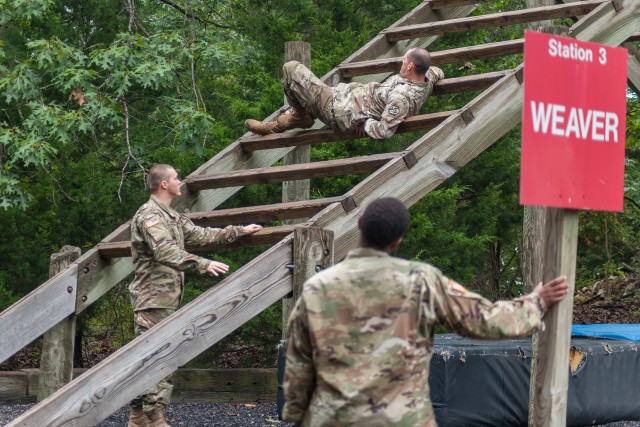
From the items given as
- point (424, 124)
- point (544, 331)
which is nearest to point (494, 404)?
point (424, 124)

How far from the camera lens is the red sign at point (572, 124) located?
13.0 ft

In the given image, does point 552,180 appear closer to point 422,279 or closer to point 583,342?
point 422,279

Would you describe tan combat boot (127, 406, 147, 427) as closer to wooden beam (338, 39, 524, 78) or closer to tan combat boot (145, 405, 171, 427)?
tan combat boot (145, 405, 171, 427)

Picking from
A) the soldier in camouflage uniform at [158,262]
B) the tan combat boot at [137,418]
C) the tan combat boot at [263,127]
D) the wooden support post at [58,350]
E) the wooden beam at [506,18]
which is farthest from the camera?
the wooden beam at [506,18]

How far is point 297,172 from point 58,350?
7.27ft

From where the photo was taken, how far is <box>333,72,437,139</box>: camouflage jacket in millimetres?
7004

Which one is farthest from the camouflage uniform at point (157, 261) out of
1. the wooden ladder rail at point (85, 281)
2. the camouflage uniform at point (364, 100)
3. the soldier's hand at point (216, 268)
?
the camouflage uniform at point (364, 100)

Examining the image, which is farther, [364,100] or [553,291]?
[364,100]

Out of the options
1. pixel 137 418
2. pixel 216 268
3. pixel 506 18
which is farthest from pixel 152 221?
pixel 506 18

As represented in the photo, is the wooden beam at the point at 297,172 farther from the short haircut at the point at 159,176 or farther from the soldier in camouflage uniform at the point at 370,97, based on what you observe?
the short haircut at the point at 159,176

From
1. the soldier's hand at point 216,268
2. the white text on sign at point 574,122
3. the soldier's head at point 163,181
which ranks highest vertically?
the soldier's head at point 163,181

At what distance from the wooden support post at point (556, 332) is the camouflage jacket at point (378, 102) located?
284 centimetres

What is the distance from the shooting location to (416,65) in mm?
7043

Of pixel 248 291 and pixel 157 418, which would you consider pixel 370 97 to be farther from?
pixel 157 418
